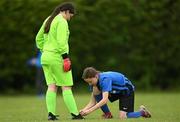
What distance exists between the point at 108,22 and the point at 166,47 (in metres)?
2.66

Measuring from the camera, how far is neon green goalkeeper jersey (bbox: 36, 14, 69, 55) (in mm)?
12031

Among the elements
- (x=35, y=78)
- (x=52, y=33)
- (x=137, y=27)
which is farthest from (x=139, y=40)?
(x=52, y=33)

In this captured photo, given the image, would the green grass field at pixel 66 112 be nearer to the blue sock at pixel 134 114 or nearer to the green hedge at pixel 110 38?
the blue sock at pixel 134 114

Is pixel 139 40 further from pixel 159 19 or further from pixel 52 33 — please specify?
pixel 52 33

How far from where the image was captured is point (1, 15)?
27984 millimetres

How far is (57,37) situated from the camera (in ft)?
39.5

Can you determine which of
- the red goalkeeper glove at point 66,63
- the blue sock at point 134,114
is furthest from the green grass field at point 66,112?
the red goalkeeper glove at point 66,63

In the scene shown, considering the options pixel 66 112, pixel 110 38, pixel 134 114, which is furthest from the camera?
pixel 110 38

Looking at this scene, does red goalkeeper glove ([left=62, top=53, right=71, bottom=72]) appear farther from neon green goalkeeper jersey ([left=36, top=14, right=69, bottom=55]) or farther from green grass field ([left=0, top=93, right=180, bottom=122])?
green grass field ([left=0, top=93, right=180, bottom=122])

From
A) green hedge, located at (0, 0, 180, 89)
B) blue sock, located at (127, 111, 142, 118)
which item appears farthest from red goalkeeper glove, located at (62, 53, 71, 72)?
green hedge, located at (0, 0, 180, 89)

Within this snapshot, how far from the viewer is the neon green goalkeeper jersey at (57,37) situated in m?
12.0

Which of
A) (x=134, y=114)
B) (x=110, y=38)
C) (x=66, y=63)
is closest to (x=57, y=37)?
(x=66, y=63)

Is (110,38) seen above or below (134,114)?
below

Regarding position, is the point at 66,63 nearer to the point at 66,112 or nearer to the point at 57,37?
the point at 57,37
